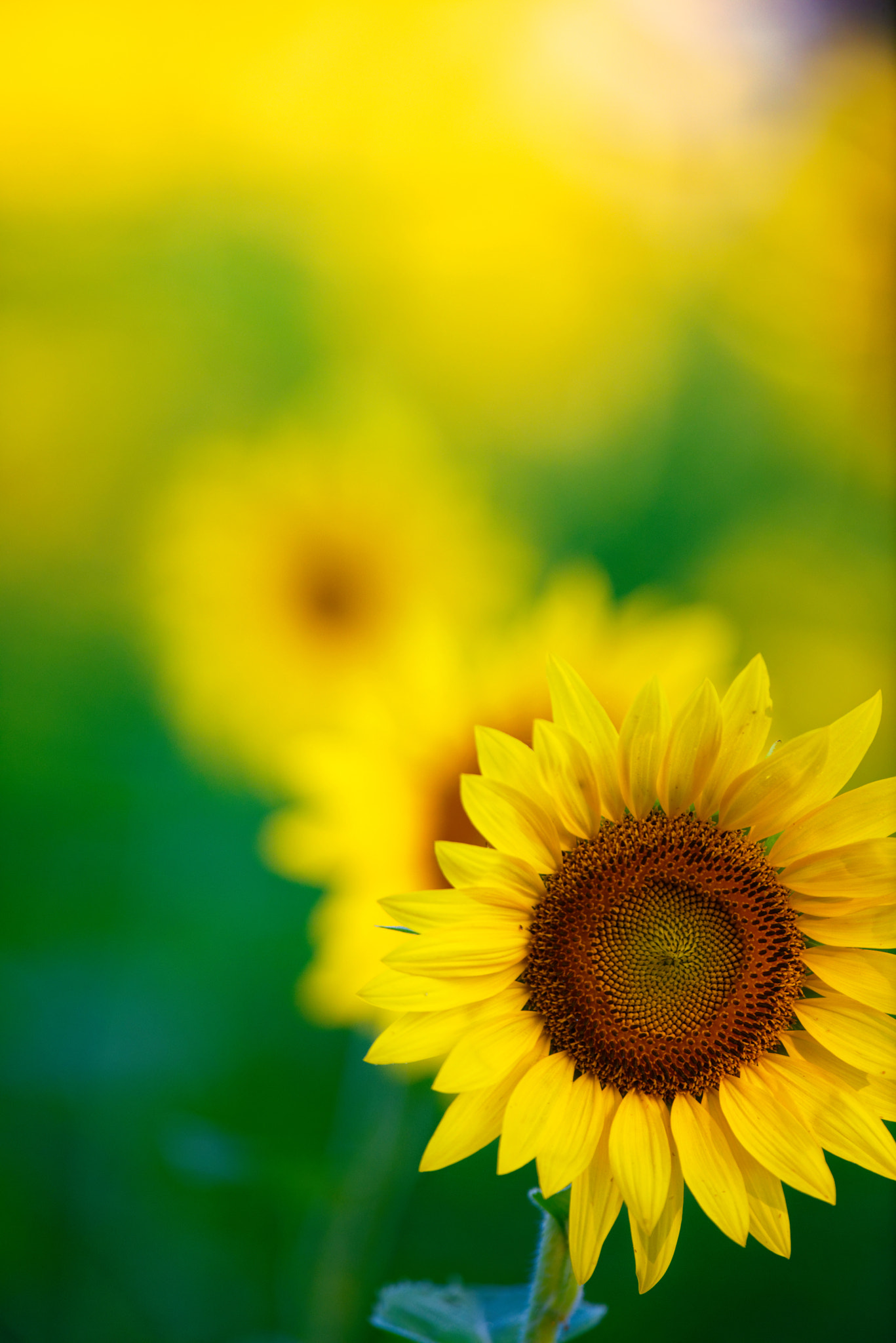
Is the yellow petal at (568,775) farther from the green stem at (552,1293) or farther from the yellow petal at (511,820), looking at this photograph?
the green stem at (552,1293)

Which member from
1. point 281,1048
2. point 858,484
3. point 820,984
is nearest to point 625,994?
point 820,984

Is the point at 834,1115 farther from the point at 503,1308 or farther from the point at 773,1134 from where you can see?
the point at 503,1308

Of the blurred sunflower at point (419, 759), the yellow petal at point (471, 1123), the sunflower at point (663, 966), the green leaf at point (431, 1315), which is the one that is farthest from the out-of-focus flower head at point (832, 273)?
the green leaf at point (431, 1315)

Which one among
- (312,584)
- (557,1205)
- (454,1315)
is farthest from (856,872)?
(312,584)

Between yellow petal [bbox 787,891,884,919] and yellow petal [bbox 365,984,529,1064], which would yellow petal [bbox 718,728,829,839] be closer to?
yellow petal [bbox 787,891,884,919]

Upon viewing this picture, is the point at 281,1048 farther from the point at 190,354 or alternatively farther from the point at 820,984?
the point at 190,354

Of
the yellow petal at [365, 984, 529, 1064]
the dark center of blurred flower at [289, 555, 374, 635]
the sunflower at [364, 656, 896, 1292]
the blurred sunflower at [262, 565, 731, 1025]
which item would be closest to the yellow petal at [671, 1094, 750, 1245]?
the sunflower at [364, 656, 896, 1292]
